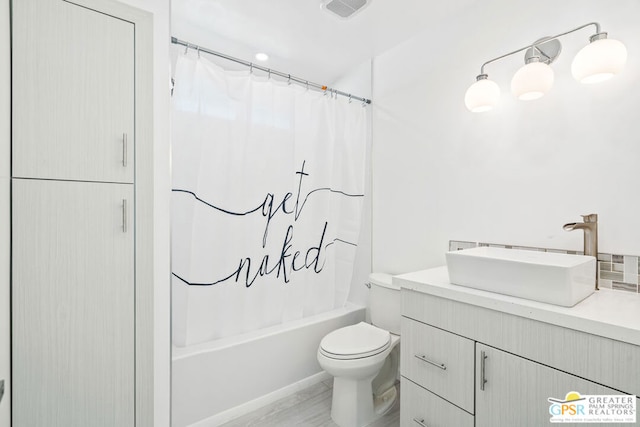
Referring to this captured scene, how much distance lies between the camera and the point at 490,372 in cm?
112

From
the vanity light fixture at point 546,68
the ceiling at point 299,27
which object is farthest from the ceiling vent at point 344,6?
the vanity light fixture at point 546,68

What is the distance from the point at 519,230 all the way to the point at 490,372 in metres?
0.76

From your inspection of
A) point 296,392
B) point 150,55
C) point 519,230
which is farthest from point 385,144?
A: point 296,392

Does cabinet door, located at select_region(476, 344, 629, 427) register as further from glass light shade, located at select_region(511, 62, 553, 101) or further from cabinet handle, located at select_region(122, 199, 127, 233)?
cabinet handle, located at select_region(122, 199, 127, 233)

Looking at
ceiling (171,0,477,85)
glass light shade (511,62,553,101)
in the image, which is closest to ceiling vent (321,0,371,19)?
ceiling (171,0,477,85)

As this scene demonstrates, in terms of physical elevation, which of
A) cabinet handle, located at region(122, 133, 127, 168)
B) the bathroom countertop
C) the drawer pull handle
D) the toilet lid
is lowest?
the toilet lid

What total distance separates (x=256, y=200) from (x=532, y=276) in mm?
1417

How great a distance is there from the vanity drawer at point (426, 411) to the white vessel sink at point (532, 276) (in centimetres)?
51

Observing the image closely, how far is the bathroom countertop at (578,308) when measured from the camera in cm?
87

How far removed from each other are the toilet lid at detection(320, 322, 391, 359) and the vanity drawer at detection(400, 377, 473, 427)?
10.1 inches

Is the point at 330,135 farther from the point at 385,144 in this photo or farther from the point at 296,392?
the point at 296,392

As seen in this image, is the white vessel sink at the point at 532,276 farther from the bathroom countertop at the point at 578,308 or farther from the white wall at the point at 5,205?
the white wall at the point at 5,205

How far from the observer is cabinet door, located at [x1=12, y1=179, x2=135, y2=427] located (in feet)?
3.42

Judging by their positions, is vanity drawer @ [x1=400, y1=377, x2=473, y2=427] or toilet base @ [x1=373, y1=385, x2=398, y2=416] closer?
vanity drawer @ [x1=400, y1=377, x2=473, y2=427]
